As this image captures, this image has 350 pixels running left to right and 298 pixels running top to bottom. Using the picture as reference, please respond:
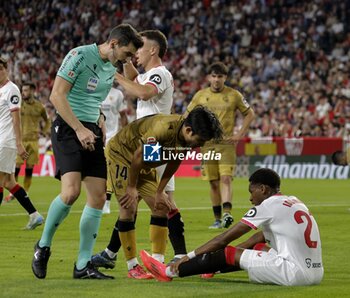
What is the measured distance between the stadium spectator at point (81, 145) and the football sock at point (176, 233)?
3.87 ft

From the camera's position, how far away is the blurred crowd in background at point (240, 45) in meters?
33.1

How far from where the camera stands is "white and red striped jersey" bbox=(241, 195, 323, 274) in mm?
8438

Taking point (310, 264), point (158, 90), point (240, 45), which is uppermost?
point (158, 90)

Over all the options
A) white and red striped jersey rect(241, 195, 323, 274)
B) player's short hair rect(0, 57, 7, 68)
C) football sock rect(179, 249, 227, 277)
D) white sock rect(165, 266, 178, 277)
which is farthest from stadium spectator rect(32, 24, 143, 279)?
player's short hair rect(0, 57, 7, 68)

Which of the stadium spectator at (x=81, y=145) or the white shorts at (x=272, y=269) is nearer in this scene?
the white shorts at (x=272, y=269)

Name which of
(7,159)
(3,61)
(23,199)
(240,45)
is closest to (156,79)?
(3,61)

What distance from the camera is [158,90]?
10.4 meters

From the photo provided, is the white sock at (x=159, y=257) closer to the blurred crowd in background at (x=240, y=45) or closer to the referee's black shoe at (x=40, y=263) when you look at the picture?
the referee's black shoe at (x=40, y=263)

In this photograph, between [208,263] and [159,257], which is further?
[159,257]

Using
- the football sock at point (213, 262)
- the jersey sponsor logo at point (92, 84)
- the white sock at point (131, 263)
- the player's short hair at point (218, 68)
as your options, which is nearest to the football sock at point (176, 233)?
the white sock at point (131, 263)

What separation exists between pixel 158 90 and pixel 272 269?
2732 millimetres

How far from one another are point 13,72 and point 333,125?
15.8 m

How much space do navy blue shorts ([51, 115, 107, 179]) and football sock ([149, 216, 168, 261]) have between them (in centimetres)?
83

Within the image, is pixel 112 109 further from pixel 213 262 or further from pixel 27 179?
pixel 213 262
